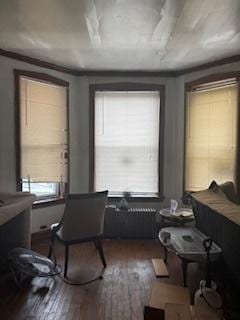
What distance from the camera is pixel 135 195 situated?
16.3 feet

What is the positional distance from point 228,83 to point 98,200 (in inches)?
96.2

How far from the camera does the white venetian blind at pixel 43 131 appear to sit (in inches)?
166

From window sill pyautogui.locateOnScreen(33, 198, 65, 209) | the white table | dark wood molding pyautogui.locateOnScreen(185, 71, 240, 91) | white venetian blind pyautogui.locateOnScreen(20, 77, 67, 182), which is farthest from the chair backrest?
dark wood molding pyautogui.locateOnScreen(185, 71, 240, 91)

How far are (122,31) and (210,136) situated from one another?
2.08m

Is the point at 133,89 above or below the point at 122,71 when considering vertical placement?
below

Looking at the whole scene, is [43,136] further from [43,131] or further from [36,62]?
[36,62]

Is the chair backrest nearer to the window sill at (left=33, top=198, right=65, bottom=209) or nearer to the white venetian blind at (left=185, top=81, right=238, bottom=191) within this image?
the window sill at (left=33, top=198, right=65, bottom=209)

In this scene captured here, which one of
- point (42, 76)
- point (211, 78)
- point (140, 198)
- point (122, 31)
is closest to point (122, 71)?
point (42, 76)

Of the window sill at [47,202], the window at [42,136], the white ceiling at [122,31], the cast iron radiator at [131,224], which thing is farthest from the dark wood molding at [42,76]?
the cast iron radiator at [131,224]

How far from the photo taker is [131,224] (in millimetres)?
4613

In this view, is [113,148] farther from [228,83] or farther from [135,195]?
[228,83]

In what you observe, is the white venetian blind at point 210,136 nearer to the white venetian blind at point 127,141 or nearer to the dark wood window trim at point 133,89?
the dark wood window trim at point 133,89

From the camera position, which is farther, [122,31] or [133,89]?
[133,89]

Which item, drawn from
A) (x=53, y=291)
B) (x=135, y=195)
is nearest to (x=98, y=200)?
(x=53, y=291)
